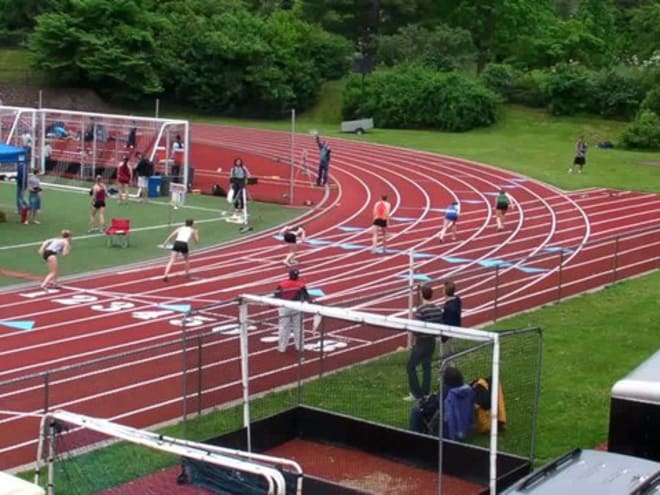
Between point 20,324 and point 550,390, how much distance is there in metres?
9.80

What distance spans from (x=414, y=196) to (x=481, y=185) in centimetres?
428

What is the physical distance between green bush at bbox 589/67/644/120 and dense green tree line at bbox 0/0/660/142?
59 millimetres

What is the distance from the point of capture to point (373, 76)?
7319 cm

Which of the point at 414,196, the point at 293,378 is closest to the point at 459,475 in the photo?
the point at 293,378

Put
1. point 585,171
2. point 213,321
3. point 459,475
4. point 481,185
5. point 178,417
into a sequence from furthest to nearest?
1. point 585,171
2. point 481,185
3. point 213,321
4. point 178,417
5. point 459,475

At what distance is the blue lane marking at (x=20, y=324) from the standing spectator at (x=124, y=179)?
17.0m

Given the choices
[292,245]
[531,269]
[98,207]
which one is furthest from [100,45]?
[531,269]

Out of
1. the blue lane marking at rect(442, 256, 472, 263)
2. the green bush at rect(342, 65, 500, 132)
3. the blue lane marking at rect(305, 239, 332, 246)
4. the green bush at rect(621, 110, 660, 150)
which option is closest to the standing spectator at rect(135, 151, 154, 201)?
the blue lane marking at rect(305, 239, 332, 246)

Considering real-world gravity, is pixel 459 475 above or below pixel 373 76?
below

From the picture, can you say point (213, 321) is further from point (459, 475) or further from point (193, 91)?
point (193, 91)

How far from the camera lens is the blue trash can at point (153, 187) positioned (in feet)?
132

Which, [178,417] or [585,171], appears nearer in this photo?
[178,417]

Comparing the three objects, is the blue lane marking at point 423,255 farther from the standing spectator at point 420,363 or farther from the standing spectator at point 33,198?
the standing spectator at point 420,363

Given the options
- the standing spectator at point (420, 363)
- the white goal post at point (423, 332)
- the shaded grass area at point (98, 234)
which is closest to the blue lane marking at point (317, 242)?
the shaded grass area at point (98, 234)
